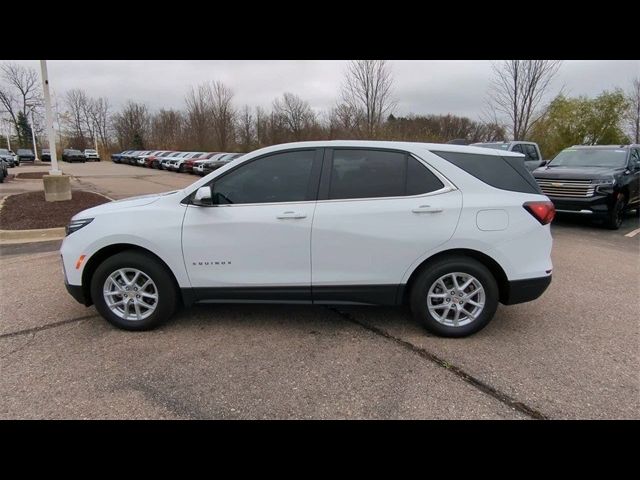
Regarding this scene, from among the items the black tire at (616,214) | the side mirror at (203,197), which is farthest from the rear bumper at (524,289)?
the black tire at (616,214)

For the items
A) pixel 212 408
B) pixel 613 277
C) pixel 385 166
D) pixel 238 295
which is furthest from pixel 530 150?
pixel 212 408

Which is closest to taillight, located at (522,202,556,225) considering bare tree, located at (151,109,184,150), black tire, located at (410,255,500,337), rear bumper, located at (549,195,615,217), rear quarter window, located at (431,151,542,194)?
rear quarter window, located at (431,151,542,194)

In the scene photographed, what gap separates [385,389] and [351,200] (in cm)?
157

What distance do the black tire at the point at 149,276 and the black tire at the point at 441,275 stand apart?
223cm

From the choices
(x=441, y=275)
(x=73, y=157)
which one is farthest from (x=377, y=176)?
(x=73, y=157)

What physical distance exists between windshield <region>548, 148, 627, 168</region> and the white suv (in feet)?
25.7

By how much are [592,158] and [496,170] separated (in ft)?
27.6

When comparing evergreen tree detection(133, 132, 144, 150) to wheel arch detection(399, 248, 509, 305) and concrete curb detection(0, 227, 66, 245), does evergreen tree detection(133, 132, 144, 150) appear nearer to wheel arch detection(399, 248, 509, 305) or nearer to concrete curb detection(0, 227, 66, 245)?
concrete curb detection(0, 227, 66, 245)

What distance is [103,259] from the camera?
→ 3.62 m

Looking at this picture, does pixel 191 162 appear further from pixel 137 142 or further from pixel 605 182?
pixel 137 142

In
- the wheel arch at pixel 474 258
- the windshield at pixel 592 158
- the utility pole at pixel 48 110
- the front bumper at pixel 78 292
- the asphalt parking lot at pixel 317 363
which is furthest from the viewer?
the windshield at pixel 592 158

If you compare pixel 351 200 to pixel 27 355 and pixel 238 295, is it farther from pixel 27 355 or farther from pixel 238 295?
pixel 27 355

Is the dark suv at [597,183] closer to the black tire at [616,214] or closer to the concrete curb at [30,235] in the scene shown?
the black tire at [616,214]

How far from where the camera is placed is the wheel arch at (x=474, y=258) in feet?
11.4
